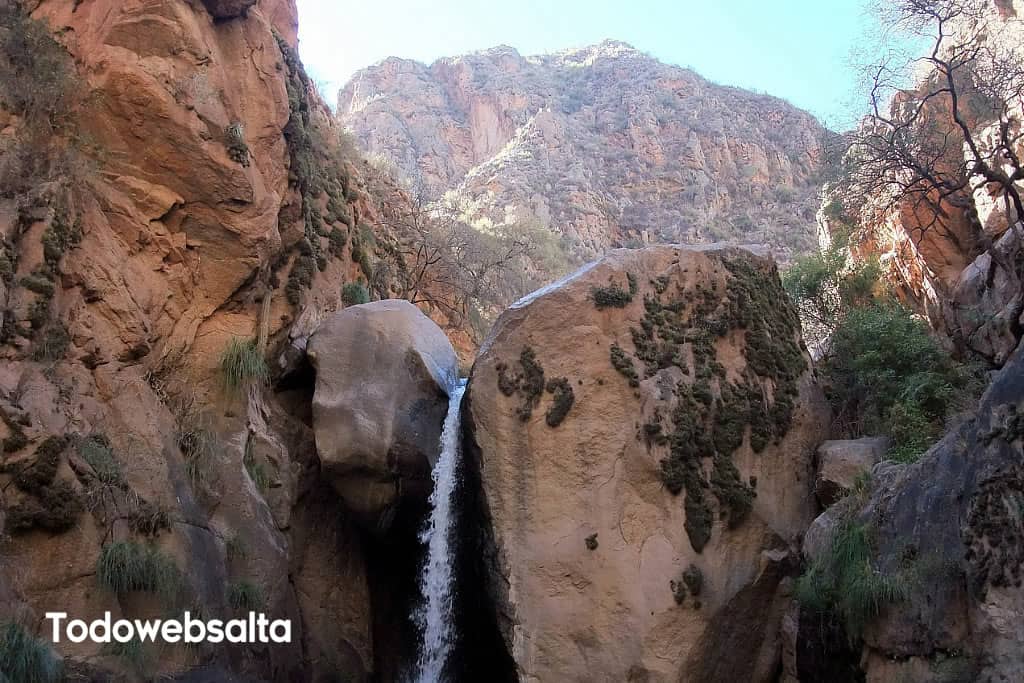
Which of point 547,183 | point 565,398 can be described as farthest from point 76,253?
point 547,183

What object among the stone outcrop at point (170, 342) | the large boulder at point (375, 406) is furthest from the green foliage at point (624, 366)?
the stone outcrop at point (170, 342)

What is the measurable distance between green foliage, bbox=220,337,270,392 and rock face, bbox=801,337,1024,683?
9.40 metres

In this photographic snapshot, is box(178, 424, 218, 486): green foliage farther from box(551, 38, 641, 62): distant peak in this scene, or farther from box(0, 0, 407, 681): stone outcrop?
box(551, 38, 641, 62): distant peak

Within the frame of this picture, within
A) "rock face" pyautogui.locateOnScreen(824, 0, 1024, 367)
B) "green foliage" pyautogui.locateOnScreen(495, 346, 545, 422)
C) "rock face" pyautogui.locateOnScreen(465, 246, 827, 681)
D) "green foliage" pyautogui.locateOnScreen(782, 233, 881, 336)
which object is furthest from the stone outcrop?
"green foliage" pyautogui.locateOnScreen(782, 233, 881, 336)

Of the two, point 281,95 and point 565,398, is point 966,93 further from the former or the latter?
point 281,95

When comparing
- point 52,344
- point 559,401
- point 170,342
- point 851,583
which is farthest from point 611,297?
point 52,344

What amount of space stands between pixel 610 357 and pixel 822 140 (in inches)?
323

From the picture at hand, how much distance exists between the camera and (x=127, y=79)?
12078 millimetres

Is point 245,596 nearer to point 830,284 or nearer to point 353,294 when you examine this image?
point 353,294

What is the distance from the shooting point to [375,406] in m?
13.4

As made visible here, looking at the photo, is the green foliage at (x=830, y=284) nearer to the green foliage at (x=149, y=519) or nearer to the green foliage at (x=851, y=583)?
the green foliage at (x=851, y=583)

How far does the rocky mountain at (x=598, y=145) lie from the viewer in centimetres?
4431

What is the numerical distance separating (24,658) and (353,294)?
33.8 feet

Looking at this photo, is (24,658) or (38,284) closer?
(24,658)
